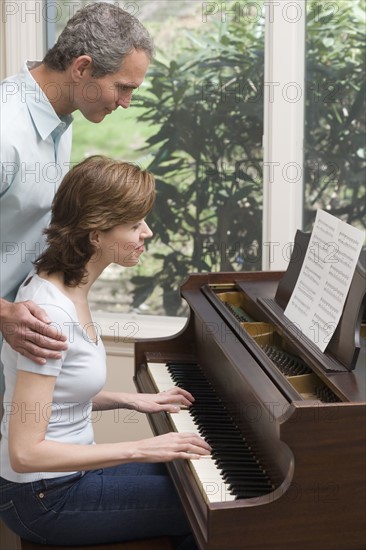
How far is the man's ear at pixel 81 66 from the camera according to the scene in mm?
2385

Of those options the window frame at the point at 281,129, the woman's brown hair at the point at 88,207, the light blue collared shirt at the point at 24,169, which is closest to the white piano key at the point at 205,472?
the woman's brown hair at the point at 88,207

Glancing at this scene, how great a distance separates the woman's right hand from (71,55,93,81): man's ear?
37.6 inches

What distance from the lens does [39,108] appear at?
8.11ft

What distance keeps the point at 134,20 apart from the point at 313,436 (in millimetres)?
1229

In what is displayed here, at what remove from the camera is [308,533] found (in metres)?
1.84

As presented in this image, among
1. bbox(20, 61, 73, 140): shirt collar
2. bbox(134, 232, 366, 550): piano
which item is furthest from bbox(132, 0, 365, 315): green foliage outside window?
bbox(20, 61, 73, 140): shirt collar

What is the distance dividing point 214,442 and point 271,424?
272 millimetres

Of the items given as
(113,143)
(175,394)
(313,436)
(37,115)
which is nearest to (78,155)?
(113,143)

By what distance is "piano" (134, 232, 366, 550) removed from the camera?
1805mm

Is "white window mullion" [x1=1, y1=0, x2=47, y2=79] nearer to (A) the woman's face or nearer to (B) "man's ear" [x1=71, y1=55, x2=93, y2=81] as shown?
(B) "man's ear" [x1=71, y1=55, x2=93, y2=81]

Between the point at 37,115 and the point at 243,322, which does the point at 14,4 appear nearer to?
the point at 37,115

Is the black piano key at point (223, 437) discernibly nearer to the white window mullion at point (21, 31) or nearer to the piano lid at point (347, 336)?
the piano lid at point (347, 336)

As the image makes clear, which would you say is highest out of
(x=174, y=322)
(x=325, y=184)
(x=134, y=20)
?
(x=134, y=20)

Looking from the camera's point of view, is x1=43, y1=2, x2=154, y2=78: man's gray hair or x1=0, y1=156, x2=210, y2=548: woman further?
x1=43, y1=2, x2=154, y2=78: man's gray hair
